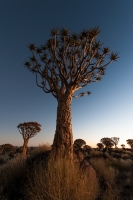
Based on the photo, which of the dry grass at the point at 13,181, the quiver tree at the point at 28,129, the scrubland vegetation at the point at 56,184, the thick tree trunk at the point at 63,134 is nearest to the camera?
the scrubland vegetation at the point at 56,184

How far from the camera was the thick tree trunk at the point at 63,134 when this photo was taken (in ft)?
22.3

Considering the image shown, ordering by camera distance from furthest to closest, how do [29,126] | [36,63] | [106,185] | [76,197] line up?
1. [29,126]
2. [36,63]
3. [106,185]
4. [76,197]

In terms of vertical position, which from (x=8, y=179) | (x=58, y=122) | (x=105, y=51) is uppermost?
(x=105, y=51)

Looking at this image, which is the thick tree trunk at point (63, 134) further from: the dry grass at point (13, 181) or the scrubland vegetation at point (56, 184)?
the dry grass at point (13, 181)

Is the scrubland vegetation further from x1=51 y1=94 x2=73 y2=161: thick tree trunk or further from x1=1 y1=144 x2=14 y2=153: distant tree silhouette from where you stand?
x1=1 y1=144 x2=14 y2=153: distant tree silhouette

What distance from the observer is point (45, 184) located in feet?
13.4

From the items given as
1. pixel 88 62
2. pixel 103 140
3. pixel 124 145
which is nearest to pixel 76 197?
pixel 88 62

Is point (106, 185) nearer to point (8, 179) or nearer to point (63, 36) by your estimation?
point (8, 179)

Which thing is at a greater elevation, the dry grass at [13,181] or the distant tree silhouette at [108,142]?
the distant tree silhouette at [108,142]

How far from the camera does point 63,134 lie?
23.0 feet

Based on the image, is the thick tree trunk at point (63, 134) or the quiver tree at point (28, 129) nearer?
the thick tree trunk at point (63, 134)

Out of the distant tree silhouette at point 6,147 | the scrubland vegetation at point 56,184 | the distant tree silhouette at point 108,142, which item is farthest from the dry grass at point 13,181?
the distant tree silhouette at point 6,147

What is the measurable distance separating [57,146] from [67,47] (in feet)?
15.6

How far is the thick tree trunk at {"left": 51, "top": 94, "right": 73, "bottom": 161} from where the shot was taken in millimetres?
6801
